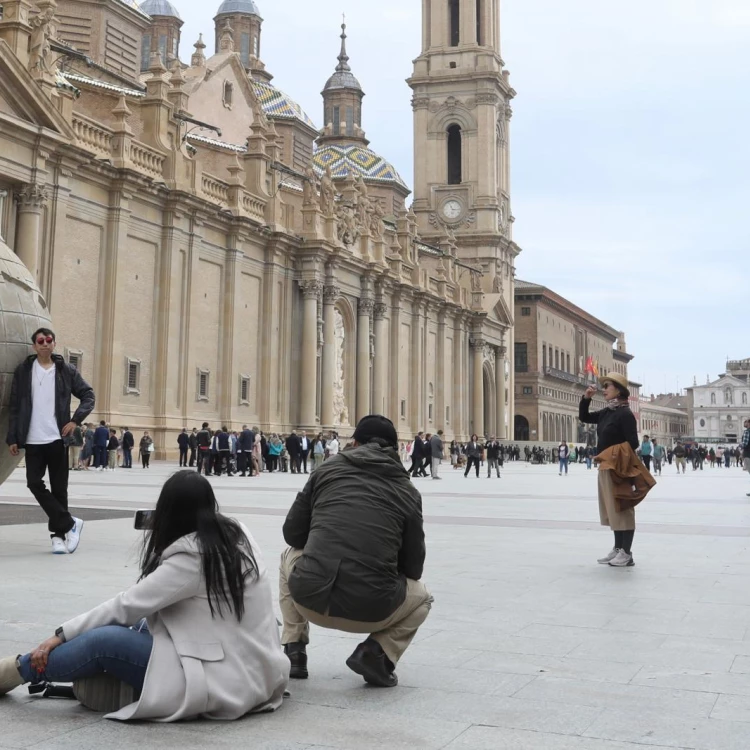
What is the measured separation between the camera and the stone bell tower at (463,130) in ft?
240

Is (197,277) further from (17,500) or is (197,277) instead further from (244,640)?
(244,640)

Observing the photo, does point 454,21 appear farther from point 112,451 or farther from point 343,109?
point 112,451

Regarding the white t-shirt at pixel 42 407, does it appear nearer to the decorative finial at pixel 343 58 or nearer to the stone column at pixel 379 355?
the stone column at pixel 379 355

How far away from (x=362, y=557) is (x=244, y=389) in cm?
3628

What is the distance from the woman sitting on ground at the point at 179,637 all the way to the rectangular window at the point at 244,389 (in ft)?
119

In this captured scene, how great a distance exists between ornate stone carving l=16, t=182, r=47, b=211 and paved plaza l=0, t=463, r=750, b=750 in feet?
61.6

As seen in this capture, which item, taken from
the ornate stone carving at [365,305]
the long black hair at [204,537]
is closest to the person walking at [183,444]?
the ornate stone carving at [365,305]

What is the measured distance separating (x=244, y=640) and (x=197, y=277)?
3388 centimetres

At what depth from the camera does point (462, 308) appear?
6325 cm

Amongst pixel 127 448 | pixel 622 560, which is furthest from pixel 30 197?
pixel 622 560

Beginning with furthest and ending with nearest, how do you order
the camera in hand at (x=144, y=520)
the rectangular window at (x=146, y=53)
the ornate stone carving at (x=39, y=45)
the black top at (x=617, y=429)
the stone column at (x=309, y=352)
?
the rectangular window at (x=146, y=53), the stone column at (x=309, y=352), the ornate stone carving at (x=39, y=45), the black top at (x=617, y=429), the camera in hand at (x=144, y=520)

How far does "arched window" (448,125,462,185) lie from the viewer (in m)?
75.3

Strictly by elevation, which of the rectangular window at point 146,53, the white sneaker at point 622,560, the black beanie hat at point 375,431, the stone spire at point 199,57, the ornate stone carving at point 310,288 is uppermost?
the rectangular window at point 146,53

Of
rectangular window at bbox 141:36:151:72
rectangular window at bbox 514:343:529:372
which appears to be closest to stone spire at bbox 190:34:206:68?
rectangular window at bbox 141:36:151:72
